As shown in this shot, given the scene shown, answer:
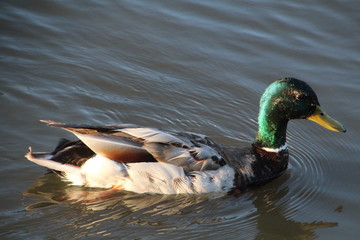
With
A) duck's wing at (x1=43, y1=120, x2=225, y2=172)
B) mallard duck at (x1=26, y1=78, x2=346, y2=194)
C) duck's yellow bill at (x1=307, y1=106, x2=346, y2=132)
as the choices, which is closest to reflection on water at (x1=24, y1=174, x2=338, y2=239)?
mallard duck at (x1=26, y1=78, x2=346, y2=194)

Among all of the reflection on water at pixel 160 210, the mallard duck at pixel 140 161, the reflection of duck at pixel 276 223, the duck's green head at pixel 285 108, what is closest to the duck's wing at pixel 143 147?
the mallard duck at pixel 140 161

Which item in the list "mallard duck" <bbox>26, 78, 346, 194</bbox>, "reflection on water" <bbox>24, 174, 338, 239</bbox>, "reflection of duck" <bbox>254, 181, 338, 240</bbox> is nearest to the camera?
"reflection on water" <bbox>24, 174, 338, 239</bbox>

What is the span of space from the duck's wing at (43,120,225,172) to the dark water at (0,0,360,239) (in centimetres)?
A: 38

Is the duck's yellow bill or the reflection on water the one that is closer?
the reflection on water

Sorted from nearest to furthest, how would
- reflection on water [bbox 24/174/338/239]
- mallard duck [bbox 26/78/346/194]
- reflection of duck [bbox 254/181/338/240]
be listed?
reflection on water [bbox 24/174/338/239] < reflection of duck [bbox 254/181/338/240] < mallard duck [bbox 26/78/346/194]

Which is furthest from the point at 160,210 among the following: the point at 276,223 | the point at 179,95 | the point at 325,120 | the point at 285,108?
the point at 179,95

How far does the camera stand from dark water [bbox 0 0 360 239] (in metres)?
→ 6.15

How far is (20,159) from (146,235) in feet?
6.24

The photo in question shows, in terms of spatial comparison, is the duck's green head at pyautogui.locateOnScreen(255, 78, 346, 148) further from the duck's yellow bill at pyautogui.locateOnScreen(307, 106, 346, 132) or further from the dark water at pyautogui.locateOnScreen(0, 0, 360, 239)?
the dark water at pyautogui.locateOnScreen(0, 0, 360, 239)

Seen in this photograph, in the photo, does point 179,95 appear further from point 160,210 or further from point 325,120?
point 160,210

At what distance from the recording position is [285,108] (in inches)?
273

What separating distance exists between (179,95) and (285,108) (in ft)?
6.28

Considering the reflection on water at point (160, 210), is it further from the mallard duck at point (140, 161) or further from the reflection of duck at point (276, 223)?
the mallard duck at point (140, 161)

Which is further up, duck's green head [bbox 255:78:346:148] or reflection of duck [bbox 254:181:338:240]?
duck's green head [bbox 255:78:346:148]
